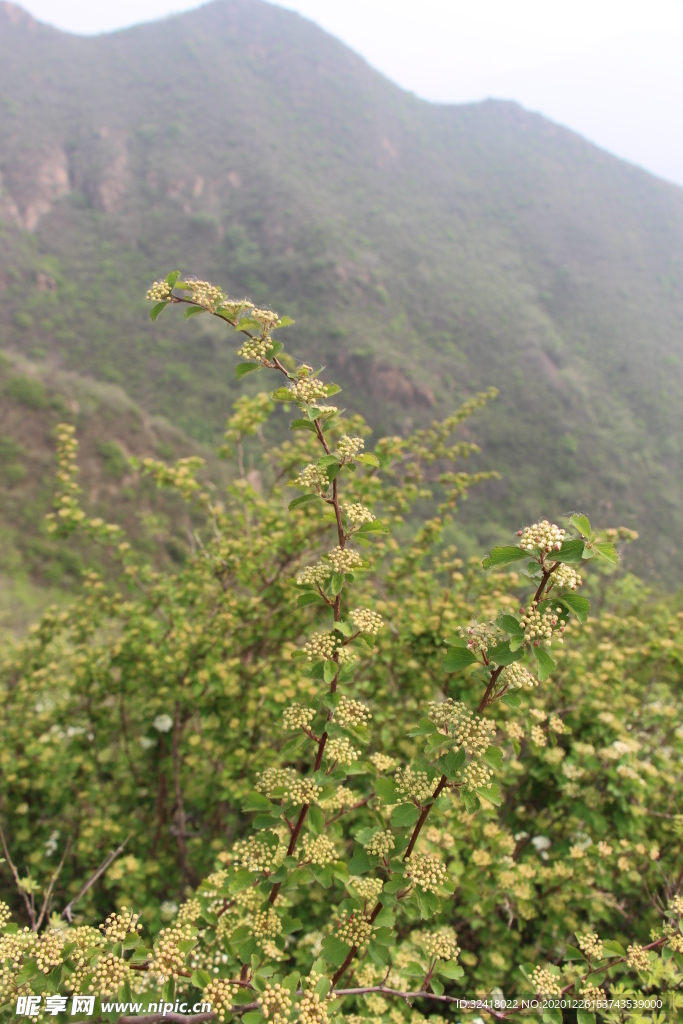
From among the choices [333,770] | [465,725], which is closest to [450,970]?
[333,770]

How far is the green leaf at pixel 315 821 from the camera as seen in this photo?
1774 millimetres

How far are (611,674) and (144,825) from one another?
3793 millimetres

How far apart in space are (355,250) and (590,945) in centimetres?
5820

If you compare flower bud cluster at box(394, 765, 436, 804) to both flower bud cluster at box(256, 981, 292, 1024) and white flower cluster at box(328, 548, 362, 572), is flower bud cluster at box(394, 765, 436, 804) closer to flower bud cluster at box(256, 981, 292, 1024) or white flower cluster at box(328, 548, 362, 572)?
flower bud cluster at box(256, 981, 292, 1024)

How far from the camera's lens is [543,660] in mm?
1443

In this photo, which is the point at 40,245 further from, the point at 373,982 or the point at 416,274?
the point at 373,982

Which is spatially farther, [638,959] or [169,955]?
[638,959]

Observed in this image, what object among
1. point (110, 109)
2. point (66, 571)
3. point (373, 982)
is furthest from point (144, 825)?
point (110, 109)

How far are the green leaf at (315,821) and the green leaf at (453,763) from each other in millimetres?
570

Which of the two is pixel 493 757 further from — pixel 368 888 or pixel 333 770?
pixel 368 888

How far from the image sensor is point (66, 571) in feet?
80.7

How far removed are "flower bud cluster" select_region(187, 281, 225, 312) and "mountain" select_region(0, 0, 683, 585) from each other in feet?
93.0

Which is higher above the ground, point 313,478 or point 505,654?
point 313,478

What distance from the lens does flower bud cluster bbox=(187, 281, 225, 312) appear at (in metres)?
1.67
